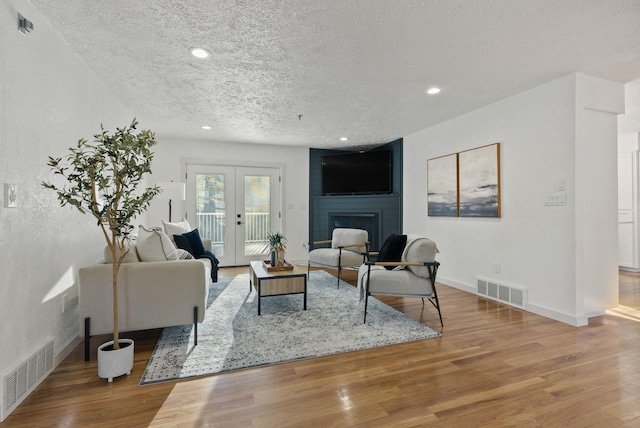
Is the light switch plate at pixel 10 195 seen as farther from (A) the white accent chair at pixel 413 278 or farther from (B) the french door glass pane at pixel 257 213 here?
(B) the french door glass pane at pixel 257 213

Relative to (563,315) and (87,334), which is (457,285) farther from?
(87,334)

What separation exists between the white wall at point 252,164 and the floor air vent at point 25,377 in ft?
12.4

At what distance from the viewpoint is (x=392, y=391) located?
196cm

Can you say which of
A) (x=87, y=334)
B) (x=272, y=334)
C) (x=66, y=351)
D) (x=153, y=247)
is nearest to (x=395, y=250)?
(x=272, y=334)

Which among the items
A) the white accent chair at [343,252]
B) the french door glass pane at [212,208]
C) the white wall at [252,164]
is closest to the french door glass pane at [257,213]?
the white wall at [252,164]

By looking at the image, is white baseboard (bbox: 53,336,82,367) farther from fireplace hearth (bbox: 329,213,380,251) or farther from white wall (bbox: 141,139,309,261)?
fireplace hearth (bbox: 329,213,380,251)

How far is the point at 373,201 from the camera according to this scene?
628cm

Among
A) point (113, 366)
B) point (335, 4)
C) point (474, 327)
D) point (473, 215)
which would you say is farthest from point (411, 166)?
point (113, 366)

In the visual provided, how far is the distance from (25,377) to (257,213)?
474 centimetres

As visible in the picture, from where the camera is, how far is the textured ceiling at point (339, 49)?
6.87ft

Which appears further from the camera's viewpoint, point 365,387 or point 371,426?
point 365,387

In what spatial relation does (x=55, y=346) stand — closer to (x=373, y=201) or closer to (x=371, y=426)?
(x=371, y=426)

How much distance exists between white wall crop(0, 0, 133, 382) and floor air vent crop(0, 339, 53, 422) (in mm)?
59

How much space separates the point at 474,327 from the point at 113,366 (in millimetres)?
3076
